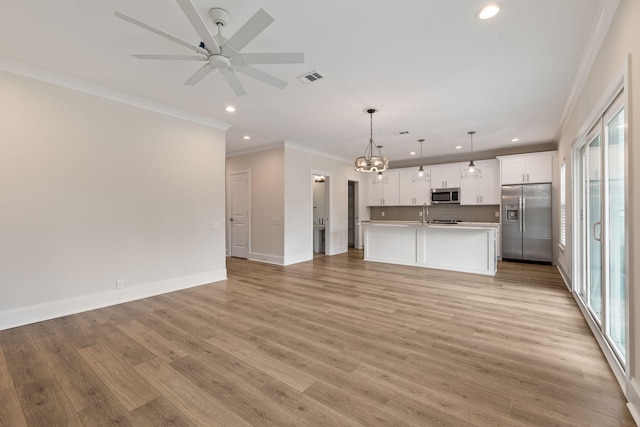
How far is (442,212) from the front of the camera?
8.44 meters

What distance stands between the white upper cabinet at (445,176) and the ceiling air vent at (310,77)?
5.88 m

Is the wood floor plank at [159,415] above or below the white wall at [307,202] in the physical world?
below

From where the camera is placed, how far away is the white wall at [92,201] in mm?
3086

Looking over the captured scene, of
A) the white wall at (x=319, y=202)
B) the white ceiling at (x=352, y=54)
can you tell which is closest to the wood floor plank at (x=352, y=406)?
the white ceiling at (x=352, y=54)

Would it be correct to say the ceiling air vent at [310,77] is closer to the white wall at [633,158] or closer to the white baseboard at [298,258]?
the white wall at [633,158]

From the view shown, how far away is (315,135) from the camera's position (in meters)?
5.84

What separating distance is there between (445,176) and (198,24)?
755cm

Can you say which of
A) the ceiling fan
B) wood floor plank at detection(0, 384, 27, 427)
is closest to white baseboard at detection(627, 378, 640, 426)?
the ceiling fan

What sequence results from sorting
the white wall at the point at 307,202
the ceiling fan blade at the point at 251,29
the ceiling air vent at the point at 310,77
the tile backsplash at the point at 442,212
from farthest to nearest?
the tile backsplash at the point at 442,212, the white wall at the point at 307,202, the ceiling air vent at the point at 310,77, the ceiling fan blade at the point at 251,29

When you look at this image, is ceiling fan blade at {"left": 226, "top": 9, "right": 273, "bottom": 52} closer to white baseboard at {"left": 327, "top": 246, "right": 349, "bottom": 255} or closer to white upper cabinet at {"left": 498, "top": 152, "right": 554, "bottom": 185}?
white baseboard at {"left": 327, "top": 246, "right": 349, "bottom": 255}

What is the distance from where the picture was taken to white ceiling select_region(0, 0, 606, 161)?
221cm

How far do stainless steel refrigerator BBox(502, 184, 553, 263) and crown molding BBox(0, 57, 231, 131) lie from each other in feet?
22.6

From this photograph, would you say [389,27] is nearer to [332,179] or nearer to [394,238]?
[394,238]

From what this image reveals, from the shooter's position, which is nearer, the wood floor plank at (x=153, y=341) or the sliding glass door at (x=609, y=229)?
the sliding glass door at (x=609, y=229)
